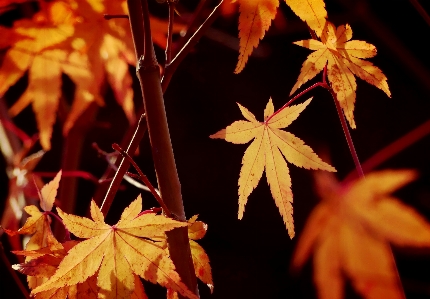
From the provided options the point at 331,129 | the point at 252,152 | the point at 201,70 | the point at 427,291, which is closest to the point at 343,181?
the point at 331,129

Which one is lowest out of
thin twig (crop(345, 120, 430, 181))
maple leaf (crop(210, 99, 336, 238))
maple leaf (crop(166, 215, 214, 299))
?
thin twig (crop(345, 120, 430, 181))

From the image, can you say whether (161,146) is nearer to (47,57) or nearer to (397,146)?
(47,57)

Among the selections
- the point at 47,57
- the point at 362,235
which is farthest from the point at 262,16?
the point at 362,235

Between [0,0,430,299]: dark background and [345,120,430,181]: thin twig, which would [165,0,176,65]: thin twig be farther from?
[345,120,430,181]: thin twig

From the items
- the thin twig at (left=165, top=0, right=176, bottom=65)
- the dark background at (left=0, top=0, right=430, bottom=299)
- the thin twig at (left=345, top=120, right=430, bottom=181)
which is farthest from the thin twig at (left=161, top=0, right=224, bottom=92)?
the thin twig at (left=345, top=120, right=430, bottom=181)

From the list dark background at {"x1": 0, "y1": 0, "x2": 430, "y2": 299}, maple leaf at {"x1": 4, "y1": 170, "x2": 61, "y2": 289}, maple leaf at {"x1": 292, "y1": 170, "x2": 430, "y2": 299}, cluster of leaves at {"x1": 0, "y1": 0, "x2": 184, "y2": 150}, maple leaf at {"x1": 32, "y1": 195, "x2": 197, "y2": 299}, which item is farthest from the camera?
dark background at {"x1": 0, "y1": 0, "x2": 430, "y2": 299}

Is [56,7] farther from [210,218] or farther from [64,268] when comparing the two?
[210,218]

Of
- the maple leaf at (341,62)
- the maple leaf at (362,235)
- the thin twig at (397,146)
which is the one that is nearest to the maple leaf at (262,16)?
the maple leaf at (341,62)
